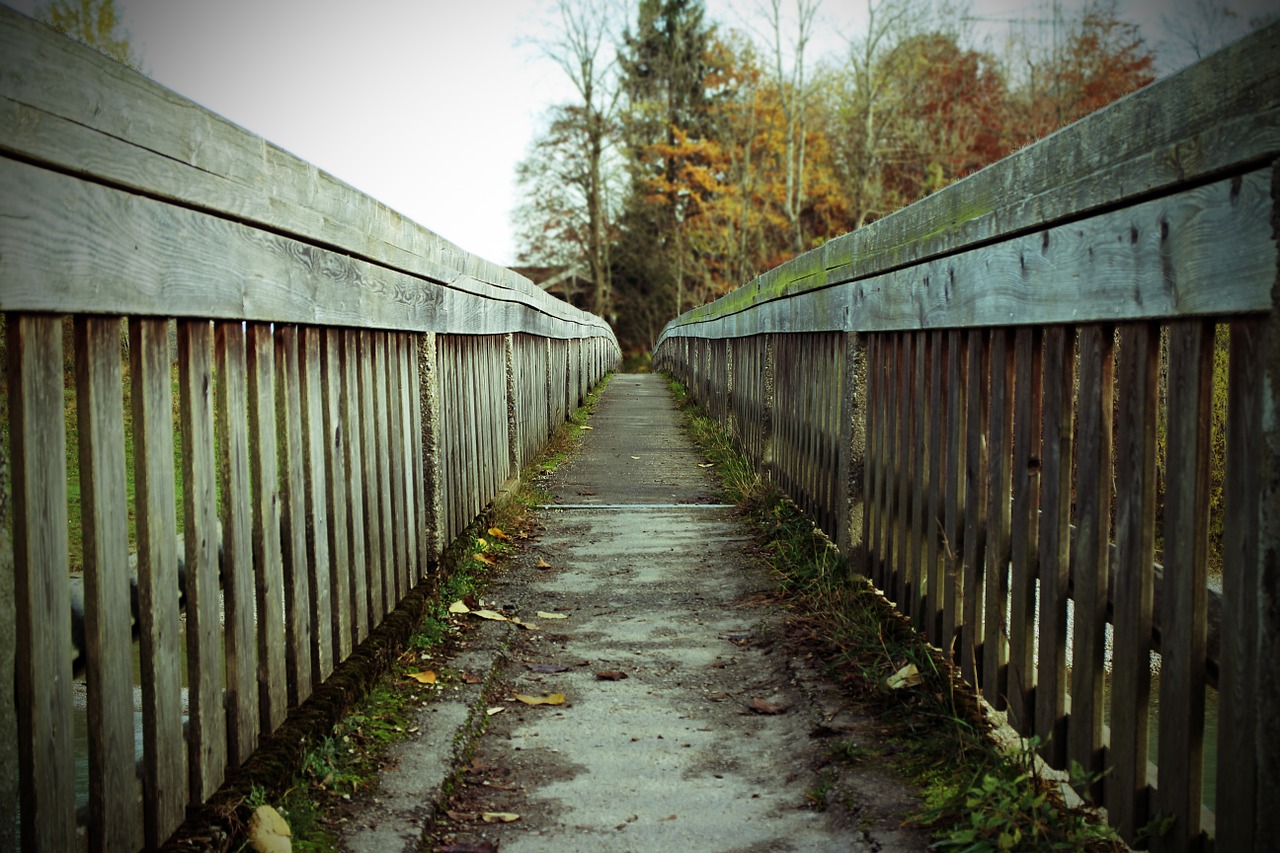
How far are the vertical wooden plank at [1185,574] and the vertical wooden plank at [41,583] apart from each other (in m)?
2.06

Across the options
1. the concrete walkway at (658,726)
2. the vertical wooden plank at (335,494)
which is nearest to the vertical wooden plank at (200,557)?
the concrete walkway at (658,726)

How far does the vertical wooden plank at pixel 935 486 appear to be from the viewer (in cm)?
343

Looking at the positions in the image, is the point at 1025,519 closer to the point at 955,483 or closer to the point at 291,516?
the point at 955,483

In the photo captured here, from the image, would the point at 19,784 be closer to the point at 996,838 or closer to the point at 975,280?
the point at 996,838

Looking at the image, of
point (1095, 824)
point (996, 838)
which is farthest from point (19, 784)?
point (1095, 824)

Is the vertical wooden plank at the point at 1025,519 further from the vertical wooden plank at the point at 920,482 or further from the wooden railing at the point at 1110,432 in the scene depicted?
the vertical wooden plank at the point at 920,482

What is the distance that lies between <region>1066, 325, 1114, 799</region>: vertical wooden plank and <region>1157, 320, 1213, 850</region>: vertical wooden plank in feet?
0.99

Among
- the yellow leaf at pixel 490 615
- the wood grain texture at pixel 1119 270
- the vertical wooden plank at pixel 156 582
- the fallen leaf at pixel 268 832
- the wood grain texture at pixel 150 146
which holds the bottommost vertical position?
the yellow leaf at pixel 490 615

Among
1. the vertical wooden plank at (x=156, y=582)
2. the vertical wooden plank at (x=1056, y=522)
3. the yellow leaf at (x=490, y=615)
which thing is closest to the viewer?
the vertical wooden plank at (x=156, y=582)

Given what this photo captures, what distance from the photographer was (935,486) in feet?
11.4

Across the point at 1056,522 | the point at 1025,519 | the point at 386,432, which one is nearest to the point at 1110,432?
the point at 1056,522

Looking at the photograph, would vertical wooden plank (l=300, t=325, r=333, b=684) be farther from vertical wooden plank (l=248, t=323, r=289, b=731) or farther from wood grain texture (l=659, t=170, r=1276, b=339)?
wood grain texture (l=659, t=170, r=1276, b=339)

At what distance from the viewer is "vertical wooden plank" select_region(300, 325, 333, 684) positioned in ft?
10.1

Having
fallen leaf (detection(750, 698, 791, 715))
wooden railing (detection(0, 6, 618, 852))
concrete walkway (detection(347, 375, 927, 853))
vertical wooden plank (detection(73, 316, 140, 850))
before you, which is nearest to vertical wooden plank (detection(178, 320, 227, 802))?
wooden railing (detection(0, 6, 618, 852))
